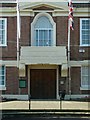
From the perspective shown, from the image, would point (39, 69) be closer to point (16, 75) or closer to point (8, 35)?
point (16, 75)

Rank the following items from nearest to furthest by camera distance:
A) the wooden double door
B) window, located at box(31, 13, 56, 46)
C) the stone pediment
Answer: the stone pediment
window, located at box(31, 13, 56, 46)
the wooden double door

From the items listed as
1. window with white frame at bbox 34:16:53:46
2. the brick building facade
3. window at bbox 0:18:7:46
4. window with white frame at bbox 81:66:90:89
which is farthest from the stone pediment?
window with white frame at bbox 81:66:90:89

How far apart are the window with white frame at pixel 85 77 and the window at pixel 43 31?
3374mm

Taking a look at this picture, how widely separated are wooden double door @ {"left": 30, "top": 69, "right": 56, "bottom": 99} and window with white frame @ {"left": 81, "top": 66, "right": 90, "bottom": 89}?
2.27 m

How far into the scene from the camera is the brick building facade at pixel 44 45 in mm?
28891

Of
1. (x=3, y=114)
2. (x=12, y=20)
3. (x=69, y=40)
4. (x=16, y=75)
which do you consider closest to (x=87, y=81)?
(x=69, y=40)

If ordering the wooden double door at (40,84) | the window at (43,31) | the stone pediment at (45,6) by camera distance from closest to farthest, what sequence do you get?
the stone pediment at (45,6), the window at (43,31), the wooden double door at (40,84)

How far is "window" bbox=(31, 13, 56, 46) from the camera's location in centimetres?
2917

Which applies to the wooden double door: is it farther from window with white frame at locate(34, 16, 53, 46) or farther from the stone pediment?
the stone pediment

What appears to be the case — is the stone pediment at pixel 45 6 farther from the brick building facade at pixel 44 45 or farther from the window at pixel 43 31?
the window at pixel 43 31

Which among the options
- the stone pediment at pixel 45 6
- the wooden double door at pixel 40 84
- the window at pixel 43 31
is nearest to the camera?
the stone pediment at pixel 45 6

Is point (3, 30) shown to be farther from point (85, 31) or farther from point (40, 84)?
point (85, 31)

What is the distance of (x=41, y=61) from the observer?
28156 mm

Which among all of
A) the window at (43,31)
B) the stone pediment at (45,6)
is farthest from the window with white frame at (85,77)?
the stone pediment at (45,6)
